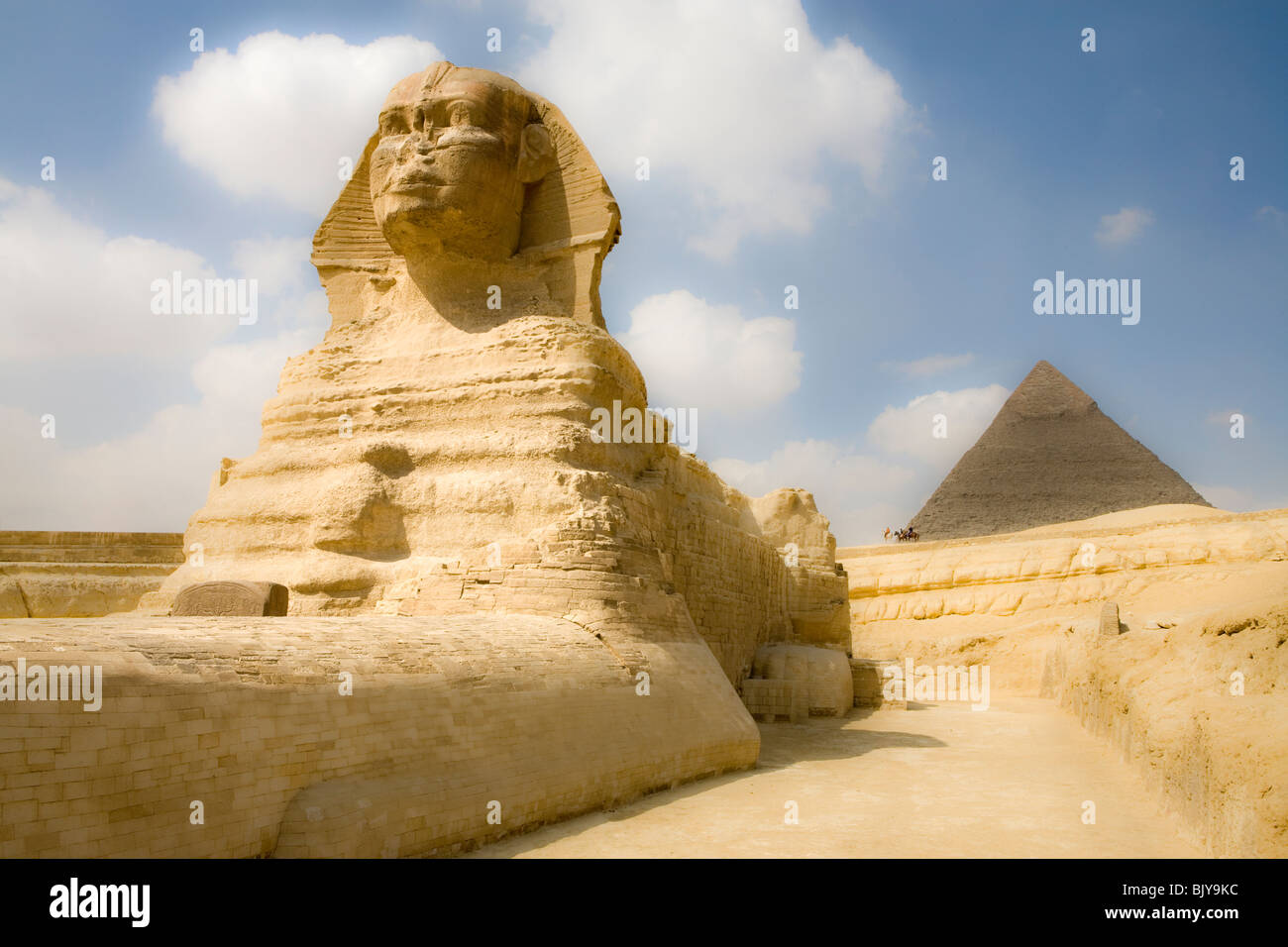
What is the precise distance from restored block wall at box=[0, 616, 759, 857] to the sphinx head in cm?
491

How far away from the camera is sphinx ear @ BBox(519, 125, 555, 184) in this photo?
10789mm

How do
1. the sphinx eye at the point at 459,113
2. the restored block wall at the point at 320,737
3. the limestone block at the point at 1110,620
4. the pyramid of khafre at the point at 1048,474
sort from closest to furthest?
the restored block wall at the point at 320,737 → the sphinx eye at the point at 459,113 → the limestone block at the point at 1110,620 → the pyramid of khafre at the point at 1048,474

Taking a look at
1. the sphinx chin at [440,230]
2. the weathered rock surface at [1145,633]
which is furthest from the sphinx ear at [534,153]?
the weathered rock surface at [1145,633]

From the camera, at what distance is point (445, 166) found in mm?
9969

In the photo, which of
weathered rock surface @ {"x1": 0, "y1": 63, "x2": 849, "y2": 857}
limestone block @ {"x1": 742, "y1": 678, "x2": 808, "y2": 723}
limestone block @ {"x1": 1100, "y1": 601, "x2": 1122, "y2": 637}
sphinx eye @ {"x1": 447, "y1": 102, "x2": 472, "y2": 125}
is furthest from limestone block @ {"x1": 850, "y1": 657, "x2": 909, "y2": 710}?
sphinx eye @ {"x1": 447, "y1": 102, "x2": 472, "y2": 125}

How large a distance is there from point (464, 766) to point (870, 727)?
8528 mm

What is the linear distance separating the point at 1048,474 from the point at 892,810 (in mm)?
49266

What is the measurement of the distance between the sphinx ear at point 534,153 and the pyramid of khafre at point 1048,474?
1717 inches

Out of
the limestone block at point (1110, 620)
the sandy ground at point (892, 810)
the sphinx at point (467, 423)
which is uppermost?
the sphinx at point (467, 423)

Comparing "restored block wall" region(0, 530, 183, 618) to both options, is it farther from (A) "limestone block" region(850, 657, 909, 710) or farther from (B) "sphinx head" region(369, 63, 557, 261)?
(A) "limestone block" region(850, 657, 909, 710)

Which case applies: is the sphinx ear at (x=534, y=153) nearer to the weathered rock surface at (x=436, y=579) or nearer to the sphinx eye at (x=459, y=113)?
the weathered rock surface at (x=436, y=579)

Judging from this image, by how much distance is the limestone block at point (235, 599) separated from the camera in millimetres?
6910

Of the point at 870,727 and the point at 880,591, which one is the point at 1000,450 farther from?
the point at 870,727

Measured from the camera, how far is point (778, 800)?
23.4ft
